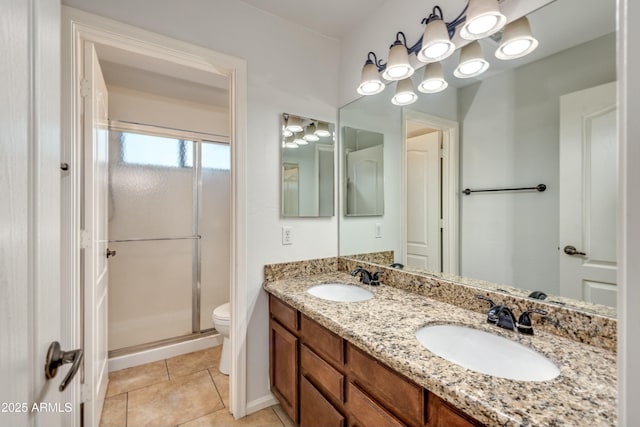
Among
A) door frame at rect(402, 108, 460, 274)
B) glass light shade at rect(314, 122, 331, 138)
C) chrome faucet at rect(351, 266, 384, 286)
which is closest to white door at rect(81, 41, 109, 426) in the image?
glass light shade at rect(314, 122, 331, 138)

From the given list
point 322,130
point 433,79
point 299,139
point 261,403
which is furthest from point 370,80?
point 261,403

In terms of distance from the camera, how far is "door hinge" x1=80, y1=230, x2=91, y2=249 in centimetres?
138

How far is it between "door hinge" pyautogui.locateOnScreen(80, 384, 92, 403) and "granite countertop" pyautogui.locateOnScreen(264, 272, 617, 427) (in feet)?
3.93

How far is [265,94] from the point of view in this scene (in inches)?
69.7

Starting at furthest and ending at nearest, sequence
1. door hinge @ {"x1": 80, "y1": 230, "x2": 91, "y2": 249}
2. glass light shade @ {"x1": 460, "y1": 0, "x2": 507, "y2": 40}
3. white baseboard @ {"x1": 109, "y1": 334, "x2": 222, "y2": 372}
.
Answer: white baseboard @ {"x1": 109, "y1": 334, "x2": 222, "y2": 372}
door hinge @ {"x1": 80, "y1": 230, "x2": 91, "y2": 249}
glass light shade @ {"x1": 460, "y1": 0, "x2": 507, "y2": 40}

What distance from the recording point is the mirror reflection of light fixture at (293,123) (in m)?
1.86

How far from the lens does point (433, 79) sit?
147 centimetres

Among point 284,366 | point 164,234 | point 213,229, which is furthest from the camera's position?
point 213,229

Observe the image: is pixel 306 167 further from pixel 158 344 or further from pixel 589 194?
pixel 158 344

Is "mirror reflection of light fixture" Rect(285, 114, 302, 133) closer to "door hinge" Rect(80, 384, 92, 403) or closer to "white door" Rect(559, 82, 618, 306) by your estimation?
"white door" Rect(559, 82, 618, 306)

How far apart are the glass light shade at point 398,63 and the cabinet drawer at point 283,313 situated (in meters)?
1.44

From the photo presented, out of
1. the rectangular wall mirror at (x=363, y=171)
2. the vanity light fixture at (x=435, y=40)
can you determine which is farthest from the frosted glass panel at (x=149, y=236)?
the vanity light fixture at (x=435, y=40)

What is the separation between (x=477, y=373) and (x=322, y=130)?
1695 millimetres

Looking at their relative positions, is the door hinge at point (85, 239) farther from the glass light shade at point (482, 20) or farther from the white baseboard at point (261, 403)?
the glass light shade at point (482, 20)
